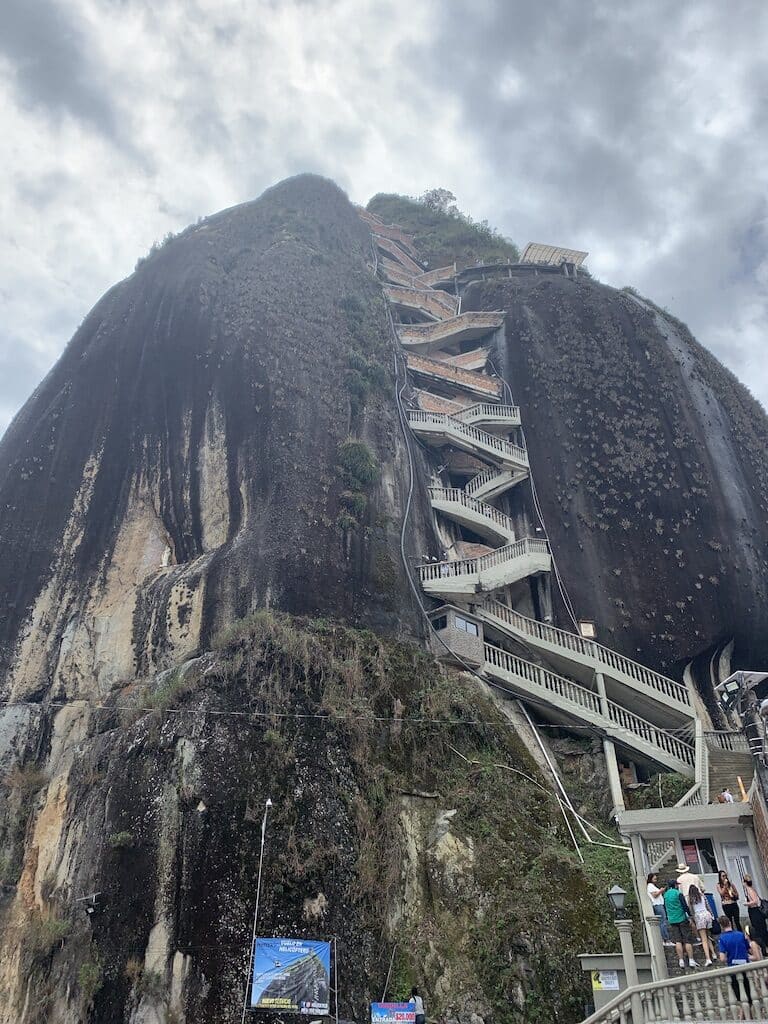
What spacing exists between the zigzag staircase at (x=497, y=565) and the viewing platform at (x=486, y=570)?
0.04 metres

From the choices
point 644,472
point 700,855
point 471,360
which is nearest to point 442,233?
point 471,360

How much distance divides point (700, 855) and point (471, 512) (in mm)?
16246

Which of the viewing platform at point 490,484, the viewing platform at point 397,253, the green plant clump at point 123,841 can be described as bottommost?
the green plant clump at point 123,841

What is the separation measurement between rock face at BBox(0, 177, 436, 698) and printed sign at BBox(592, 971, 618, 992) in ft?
35.2

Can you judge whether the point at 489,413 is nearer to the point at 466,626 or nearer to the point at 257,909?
the point at 466,626

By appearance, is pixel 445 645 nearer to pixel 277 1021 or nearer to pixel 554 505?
pixel 554 505

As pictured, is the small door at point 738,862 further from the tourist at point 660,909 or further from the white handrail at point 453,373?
the white handrail at point 453,373

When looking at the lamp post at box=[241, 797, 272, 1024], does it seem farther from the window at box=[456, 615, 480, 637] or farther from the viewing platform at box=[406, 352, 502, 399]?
the viewing platform at box=[406, 352, 502, 399]

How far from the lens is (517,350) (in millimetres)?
35438

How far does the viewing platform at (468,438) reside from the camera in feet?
102

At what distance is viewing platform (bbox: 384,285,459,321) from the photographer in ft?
135

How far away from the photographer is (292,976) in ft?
43.7

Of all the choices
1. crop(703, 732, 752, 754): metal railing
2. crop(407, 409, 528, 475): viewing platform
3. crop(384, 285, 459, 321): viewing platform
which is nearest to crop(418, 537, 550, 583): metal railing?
crop(407, 409, 528, 475): viewing platform

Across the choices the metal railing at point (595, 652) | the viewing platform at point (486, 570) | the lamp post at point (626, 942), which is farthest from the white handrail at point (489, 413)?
the lamp post at point (626, 942)
